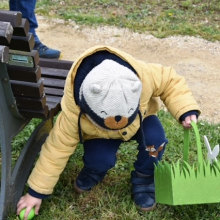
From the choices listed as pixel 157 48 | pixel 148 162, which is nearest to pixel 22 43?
pixel 148 162

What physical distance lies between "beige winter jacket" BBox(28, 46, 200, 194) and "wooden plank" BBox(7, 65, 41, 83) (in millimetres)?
220

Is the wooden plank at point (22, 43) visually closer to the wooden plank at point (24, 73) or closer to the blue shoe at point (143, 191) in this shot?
the wooden plank at point (24, 73)

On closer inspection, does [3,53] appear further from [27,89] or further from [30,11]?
[30,11]

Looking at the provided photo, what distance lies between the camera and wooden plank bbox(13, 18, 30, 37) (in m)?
1.77

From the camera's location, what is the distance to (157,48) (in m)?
4.64

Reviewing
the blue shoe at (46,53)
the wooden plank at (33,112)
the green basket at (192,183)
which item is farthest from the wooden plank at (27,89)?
the blue shoe at (46,53)

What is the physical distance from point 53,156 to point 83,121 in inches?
8.9

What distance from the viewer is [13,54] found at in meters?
1.92

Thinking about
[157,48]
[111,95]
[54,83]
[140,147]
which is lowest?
[157,48]

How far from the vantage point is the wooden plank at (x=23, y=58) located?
190cm

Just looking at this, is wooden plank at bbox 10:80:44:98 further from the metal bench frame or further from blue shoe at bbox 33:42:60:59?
blue shoe at bbox 33:42:60:59

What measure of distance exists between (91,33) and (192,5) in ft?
4.95

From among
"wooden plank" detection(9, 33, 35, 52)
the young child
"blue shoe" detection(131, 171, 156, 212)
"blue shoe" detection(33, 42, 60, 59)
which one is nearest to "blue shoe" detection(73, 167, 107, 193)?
the young child

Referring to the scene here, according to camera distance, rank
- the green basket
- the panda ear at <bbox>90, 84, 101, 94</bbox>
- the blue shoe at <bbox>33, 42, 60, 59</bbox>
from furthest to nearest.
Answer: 1. the blue shoe at <bbox>33, 42, 60, 59</bbox>
2. the green basket
3. the panda ear at <bbox>90, 84, 101, 94</bbox>
